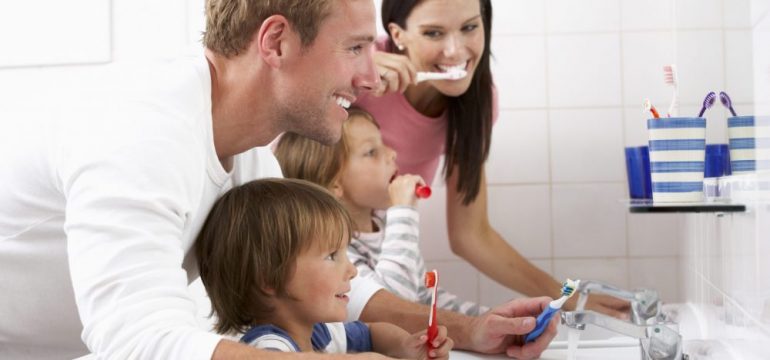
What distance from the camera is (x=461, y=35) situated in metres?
2.11

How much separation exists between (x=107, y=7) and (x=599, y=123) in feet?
4.17

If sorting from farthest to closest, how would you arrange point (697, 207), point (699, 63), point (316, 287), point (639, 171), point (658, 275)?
point (658, 275)
point (639, 171)
point (699, 63)
point (316, 287)
point (697, 207)

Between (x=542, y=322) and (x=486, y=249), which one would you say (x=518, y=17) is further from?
(x=542, y=322)

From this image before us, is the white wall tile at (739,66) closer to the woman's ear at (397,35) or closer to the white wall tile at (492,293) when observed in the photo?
the woman's ear at (397,35)

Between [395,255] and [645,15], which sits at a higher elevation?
[645,15]

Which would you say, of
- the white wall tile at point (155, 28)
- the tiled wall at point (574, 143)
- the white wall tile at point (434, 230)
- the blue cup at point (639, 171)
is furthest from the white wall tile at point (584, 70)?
the white wall tile at point (155, 28)

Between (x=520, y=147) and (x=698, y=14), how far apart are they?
2.70 feet

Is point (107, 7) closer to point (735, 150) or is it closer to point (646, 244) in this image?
point (646, 244)

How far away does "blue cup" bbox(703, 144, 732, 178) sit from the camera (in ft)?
4.16

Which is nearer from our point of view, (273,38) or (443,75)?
(273,38)

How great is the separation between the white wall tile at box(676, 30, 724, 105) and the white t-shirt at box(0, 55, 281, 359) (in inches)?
28.0

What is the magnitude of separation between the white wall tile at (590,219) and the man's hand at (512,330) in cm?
101

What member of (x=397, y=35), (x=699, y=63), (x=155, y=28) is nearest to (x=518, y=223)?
(x=397, y=35)

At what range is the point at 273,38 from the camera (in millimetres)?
1317
